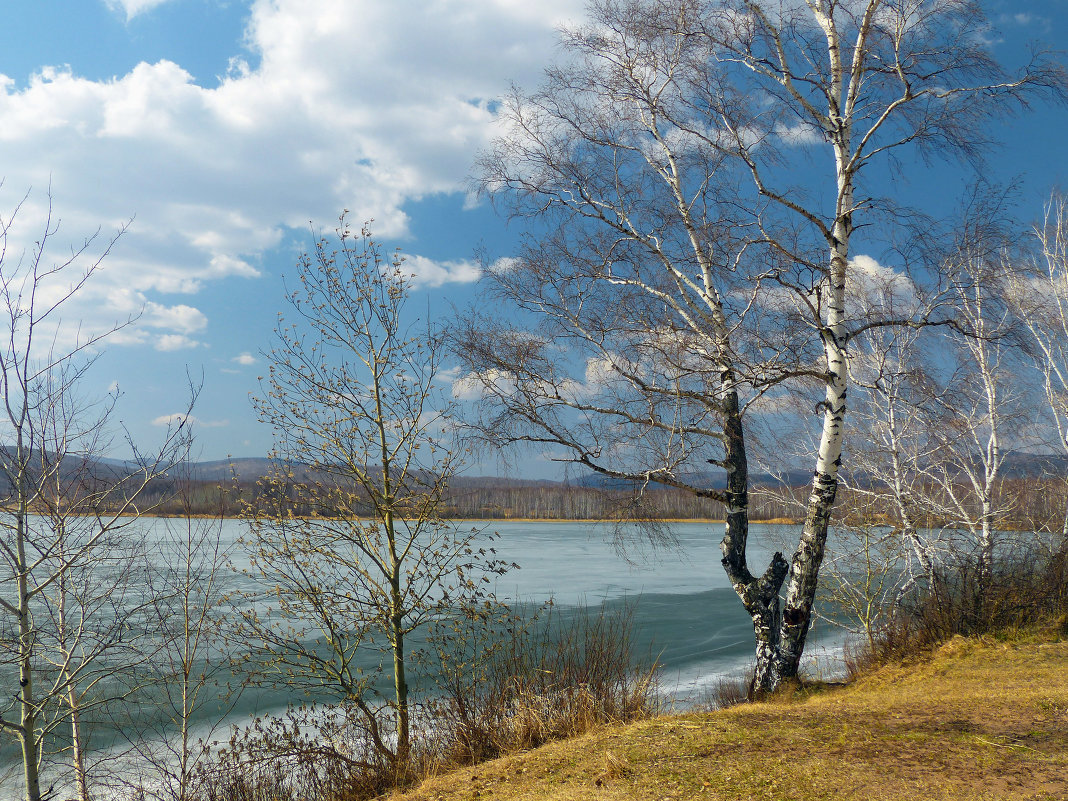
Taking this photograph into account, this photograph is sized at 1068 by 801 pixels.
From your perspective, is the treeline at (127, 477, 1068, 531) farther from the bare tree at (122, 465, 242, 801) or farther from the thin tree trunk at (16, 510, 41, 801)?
the thin tree trunk at (16, 510, 41, 801)

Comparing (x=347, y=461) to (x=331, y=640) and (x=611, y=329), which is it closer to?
(x=331, y=640)

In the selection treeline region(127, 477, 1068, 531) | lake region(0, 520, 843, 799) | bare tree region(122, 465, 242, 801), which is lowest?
lake region(0, 520, 843, 799)

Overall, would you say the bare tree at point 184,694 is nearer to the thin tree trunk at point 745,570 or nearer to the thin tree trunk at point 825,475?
the thin tree trunk at point 745,570

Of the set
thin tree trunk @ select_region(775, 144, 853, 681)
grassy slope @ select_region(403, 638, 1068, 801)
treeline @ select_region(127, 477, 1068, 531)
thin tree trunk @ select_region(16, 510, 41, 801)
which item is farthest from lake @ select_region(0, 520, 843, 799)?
grassy slope @ select_region(403, 638, 1068, 801)

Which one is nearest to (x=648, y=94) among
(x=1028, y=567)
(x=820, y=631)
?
(x=1028, y=567)

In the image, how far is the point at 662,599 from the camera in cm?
2280

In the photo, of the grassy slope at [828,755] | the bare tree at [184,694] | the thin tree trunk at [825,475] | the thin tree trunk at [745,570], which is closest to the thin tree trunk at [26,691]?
the bare tree at [184,694]

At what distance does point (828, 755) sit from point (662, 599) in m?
19.6

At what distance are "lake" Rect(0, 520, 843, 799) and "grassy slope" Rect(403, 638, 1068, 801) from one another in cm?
288

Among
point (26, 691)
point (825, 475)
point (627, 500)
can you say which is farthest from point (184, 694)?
point (825, 475)

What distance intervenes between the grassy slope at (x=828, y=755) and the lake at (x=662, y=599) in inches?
114

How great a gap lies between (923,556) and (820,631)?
7.54 meters

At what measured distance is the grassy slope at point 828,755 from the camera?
3.48 metres

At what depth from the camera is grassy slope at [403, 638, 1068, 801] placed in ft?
11.4
